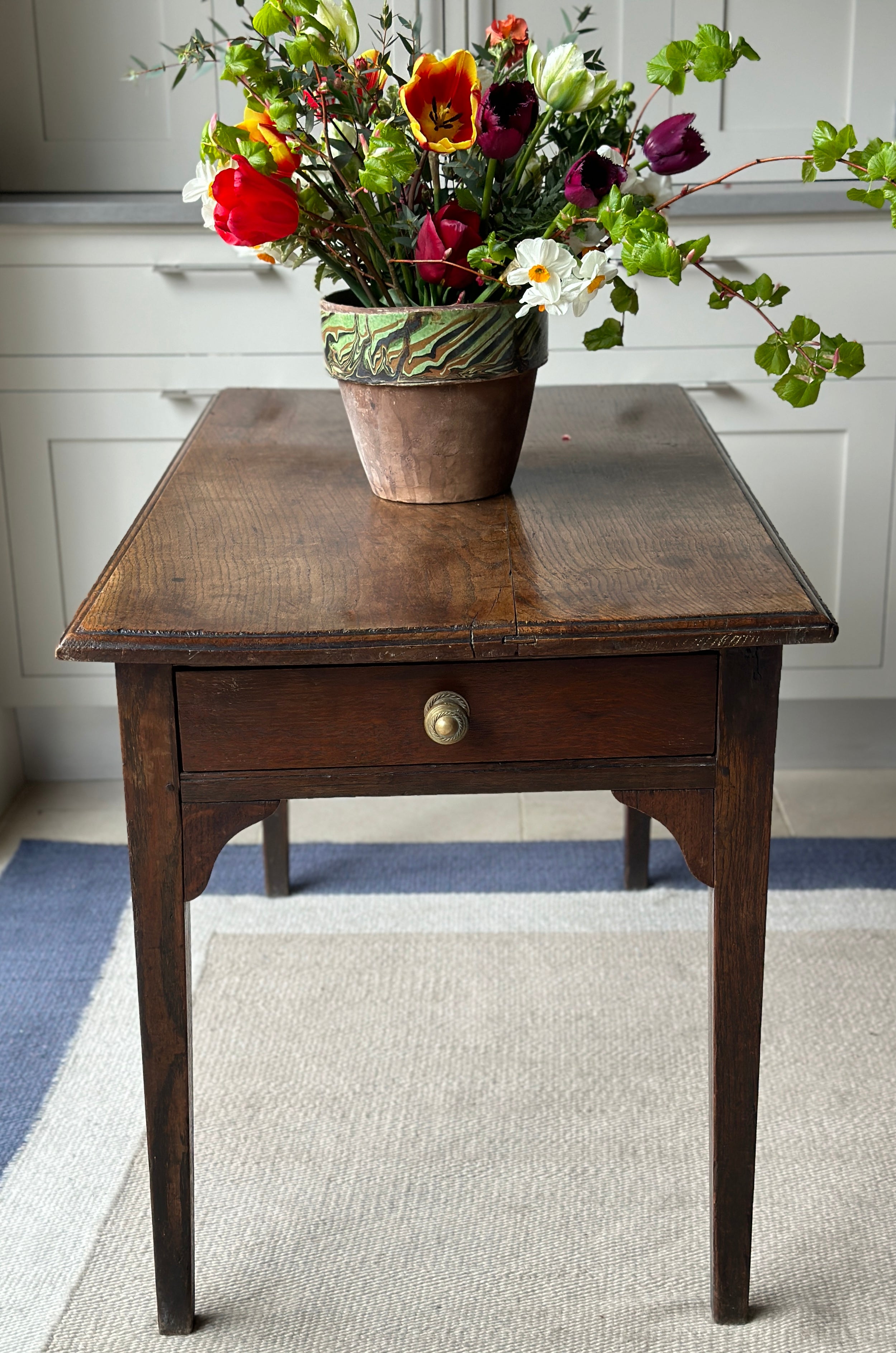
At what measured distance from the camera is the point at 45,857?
224 centimetres

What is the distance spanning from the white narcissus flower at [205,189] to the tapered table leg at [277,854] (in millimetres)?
1022

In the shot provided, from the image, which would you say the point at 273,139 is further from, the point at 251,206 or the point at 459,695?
the point at 459,695

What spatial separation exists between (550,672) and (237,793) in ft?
0.98

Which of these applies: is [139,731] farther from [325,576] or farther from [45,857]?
[45,857]

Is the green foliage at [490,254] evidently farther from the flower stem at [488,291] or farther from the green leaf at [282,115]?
the green leaf at [282,115]

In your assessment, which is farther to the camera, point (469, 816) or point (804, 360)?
point (469, 816)

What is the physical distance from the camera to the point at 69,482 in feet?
7.70

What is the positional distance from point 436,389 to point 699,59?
37 cm

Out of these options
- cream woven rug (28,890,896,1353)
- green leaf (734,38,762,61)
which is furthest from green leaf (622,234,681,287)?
cream woven rug (28,890,896,1353)

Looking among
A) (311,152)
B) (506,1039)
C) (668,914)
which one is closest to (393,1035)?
(506,1039)

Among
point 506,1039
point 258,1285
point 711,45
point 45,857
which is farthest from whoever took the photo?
point 45,857

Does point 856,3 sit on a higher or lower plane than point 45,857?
higher

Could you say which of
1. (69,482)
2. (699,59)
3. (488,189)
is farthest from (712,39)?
(69,482)

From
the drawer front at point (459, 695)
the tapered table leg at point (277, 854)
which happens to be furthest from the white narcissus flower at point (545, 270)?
the tapered table leg at point (277, 854)
